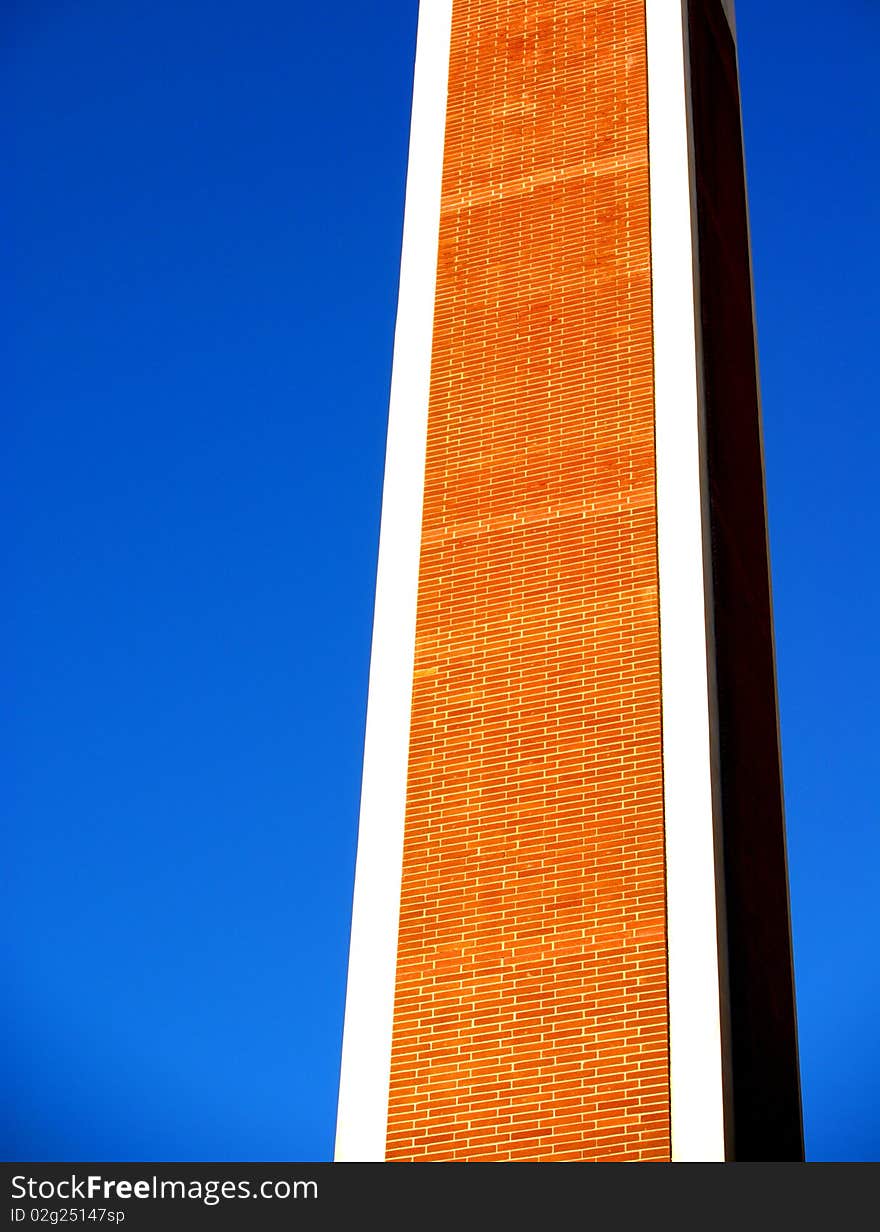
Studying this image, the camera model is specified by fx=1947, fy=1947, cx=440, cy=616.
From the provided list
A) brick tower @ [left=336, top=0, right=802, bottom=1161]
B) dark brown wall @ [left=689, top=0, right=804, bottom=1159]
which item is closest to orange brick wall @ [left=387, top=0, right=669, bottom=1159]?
brick tower @ [left=336, top=0, right=802, bottom=1161]

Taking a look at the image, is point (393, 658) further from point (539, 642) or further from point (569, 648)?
point (569, 648)

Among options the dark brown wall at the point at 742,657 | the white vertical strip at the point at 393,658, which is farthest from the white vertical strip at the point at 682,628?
the white vertical strip at the point at 393,658

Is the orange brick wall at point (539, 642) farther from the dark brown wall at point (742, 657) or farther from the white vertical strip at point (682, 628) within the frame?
the dark brown wall at point (742, 657)

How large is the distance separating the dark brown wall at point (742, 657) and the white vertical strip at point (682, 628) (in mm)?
446

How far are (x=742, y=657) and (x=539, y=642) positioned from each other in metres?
2.41

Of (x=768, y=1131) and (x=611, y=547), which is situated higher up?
(x=611, y=547)

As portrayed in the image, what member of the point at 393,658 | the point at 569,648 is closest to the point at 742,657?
the point at 569,648

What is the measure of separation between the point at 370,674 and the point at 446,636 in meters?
0.65

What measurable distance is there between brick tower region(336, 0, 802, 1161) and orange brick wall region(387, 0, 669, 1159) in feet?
0.07

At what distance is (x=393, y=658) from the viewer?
49.1 ft

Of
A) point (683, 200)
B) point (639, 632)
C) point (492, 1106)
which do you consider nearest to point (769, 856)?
point (639, 632)

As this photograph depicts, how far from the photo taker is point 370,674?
14953 mm

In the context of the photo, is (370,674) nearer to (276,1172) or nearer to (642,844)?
(642,844)

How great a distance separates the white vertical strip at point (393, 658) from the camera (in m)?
13.3
